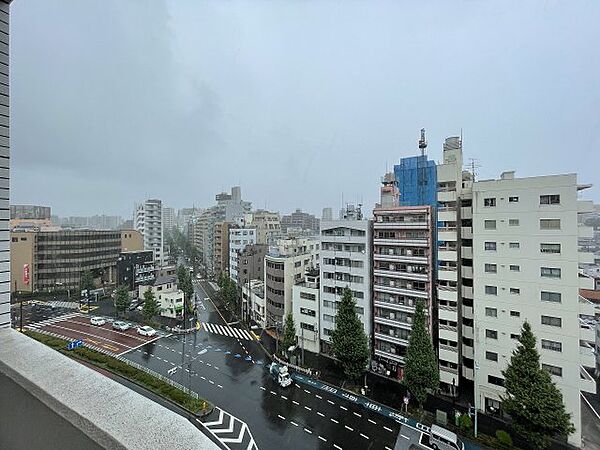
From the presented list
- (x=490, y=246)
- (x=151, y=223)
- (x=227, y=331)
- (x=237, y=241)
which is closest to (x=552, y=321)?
(x=490, y=246)

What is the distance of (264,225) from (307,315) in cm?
2325

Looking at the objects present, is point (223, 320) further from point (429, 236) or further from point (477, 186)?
point (477, 186)

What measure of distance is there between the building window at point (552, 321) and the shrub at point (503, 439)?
3905 millimetres

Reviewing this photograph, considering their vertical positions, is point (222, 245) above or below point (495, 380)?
above

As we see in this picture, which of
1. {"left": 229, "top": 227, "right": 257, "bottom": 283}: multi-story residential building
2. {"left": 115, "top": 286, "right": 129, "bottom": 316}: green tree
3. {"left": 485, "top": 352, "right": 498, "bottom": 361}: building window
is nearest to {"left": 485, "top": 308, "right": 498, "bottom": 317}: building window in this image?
{"left": 485, "top": 352, "right": 498, "bottom": 361}: building window

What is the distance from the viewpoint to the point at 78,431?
1081 mm

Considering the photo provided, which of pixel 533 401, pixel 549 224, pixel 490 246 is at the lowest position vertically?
pixel 533 401

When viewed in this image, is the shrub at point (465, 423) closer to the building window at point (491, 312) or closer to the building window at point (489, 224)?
the building window at point (491, 312)

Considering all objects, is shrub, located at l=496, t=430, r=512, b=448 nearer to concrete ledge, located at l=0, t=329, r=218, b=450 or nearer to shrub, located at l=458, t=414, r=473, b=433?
shrub, located at l=458, t=414, r=473, b=433

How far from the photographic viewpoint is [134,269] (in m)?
30.3

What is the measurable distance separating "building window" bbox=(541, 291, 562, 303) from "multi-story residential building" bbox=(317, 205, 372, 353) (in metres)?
6.75

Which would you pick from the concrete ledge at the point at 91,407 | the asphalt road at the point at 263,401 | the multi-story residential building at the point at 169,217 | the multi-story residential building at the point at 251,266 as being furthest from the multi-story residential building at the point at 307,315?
the multi-story residential building at the point at 169,217

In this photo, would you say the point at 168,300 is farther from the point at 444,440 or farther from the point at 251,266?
the point at 444,440

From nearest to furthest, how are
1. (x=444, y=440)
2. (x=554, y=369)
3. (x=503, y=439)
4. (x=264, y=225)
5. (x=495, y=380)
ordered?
(x=444, y=440), (x=503, y=439), (x=554, y=369), (x=495, y=380), (x=264, y=225)
